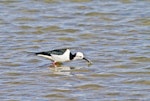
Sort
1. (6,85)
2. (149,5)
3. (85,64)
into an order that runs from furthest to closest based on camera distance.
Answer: (149,5), (85,64), (6,85)

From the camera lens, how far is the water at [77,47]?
36.7ft

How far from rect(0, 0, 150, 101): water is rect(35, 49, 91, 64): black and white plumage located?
0.17 metres

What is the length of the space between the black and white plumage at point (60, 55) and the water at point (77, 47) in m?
0.17

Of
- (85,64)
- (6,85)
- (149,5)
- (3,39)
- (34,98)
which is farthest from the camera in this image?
(149,5)

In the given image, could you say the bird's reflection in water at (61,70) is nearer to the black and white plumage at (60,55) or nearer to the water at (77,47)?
the water at (77,47)

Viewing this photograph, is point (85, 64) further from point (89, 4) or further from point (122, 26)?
point (89, 4)

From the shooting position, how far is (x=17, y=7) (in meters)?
18.2

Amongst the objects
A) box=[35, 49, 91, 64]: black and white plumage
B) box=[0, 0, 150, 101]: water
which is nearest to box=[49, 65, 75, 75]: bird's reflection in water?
box=[0, 0, 150, 101]: water

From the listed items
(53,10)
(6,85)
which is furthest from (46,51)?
(53,10)

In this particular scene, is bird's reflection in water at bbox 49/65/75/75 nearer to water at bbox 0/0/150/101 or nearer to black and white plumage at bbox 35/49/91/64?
water at bbox 0/0/150/101

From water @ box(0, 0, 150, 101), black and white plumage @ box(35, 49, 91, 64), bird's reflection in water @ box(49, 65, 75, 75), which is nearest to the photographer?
water @ box(0, 0, 150, 101)

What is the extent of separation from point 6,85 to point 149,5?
702 cm

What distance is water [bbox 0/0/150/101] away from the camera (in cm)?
1120

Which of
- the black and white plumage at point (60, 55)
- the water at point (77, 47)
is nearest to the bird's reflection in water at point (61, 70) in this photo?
the water at point (77, 47)
